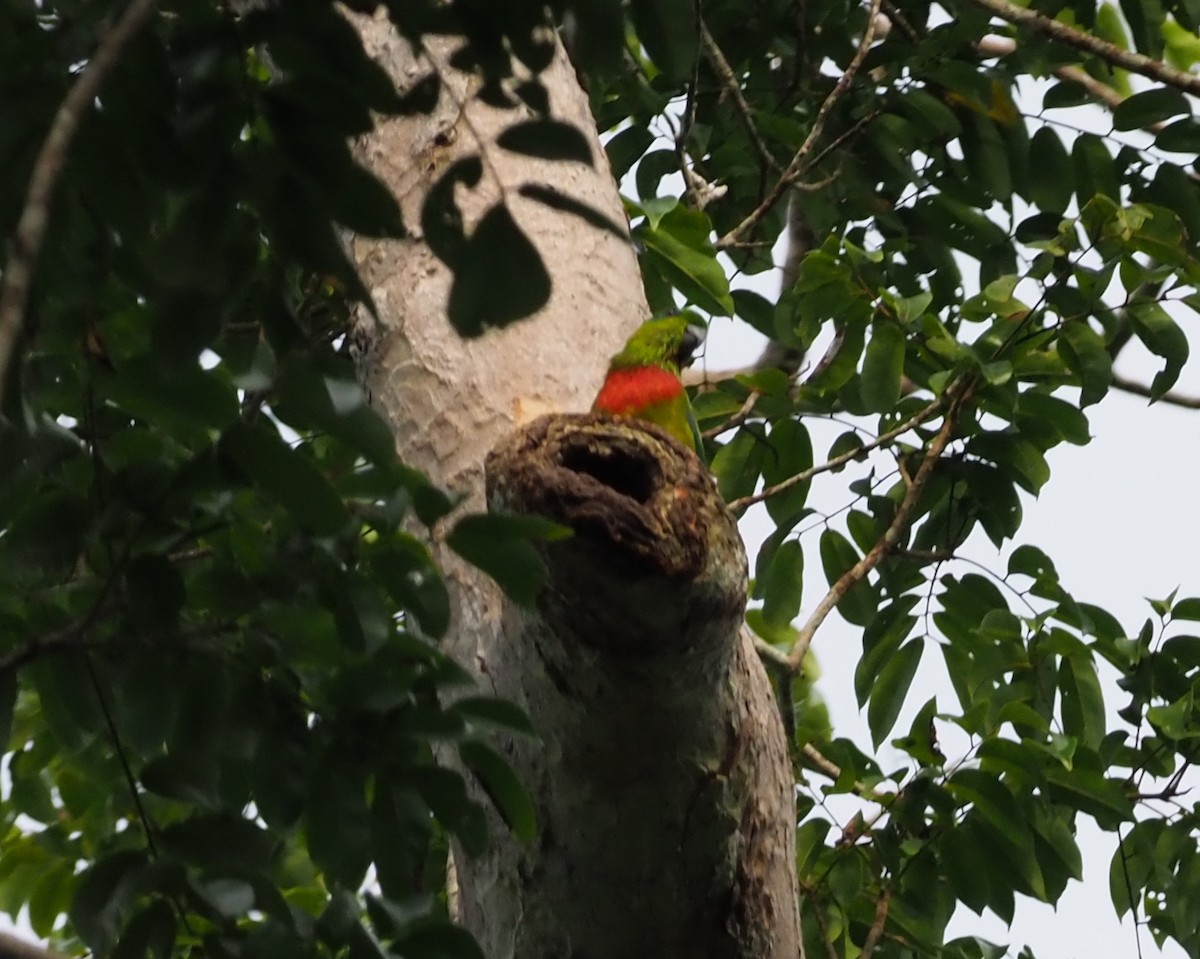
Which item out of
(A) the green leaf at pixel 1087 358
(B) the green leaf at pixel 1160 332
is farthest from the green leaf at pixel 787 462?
(B) the green leaf at pixel 1160 332

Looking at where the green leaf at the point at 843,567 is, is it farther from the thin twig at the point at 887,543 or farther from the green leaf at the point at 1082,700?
the green leaf at the point at 1082,700

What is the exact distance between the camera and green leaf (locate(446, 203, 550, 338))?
1.27m

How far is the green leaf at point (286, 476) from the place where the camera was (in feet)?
4.75

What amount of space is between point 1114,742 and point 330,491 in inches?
81.2

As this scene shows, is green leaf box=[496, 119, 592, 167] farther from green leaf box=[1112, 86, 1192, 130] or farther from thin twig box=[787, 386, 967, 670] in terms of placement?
green leaf box=[1112, 86, 1192, 130]

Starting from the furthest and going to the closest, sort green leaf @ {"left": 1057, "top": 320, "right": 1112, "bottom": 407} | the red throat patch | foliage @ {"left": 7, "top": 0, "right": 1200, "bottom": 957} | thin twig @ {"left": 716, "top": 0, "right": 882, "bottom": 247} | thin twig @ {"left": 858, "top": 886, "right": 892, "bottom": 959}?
thin twig @ {"left": 716, "top": 0, "right": 882, "bottom": 247}, green leaf @ {"left": 1057, "top": 320, "right": 1112, "bottom": 407}, thin twig @ {"left": 858, "top": 886, "right": 892, "bottom": 959}, the red throat patch, foliage @ {"left": 7, "top": 0, "right": 1200, "bottom": 957}

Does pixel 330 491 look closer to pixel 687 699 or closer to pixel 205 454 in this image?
pixel 205 454

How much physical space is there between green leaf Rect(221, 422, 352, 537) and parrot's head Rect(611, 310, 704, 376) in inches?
42.3

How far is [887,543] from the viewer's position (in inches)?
112

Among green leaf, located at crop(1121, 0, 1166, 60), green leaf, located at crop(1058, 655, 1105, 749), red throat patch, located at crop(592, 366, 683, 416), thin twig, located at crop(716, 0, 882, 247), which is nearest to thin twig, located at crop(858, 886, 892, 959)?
green leaf, located at crop(1058, 655, 1105, 749)

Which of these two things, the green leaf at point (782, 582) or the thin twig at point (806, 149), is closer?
the thin twig at point (806, 149)

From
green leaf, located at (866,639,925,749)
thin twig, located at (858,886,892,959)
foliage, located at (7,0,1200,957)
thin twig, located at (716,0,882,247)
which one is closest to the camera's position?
foliage, located at (7,0,1200,957)

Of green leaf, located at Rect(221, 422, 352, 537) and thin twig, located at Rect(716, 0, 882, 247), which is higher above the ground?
thin twig, located at Rect(716, 0, 882, 247)

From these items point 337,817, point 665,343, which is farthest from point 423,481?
point 665,343
